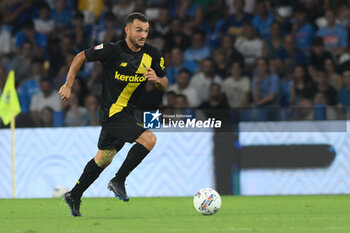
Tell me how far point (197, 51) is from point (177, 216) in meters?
7.01

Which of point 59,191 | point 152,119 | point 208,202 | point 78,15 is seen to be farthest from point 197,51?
point 208,202

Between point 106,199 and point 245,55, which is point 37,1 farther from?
point 106,199

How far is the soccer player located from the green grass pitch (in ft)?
1.57

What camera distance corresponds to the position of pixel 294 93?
542 inches

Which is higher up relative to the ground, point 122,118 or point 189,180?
point 122,118

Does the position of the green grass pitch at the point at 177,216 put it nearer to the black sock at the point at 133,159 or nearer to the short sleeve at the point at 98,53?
the black sock at the point at 133,159

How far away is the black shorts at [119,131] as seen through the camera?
8234 mm

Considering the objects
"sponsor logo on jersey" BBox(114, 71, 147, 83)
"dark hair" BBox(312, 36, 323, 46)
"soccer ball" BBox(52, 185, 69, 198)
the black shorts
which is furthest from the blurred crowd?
"sponsor logo on jersey" BBox(114, 71, 147, 83)

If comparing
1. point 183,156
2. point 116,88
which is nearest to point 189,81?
point 183,156

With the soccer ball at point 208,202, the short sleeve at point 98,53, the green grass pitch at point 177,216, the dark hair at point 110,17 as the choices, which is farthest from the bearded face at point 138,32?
the dark hair at point 110,17

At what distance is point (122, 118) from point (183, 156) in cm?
388

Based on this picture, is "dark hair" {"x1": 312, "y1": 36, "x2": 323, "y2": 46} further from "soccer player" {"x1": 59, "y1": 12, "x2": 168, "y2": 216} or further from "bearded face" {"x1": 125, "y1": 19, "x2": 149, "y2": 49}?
"bearded face" {"x1": 125, "y1": 19, "x2": 149, "y2": 49}

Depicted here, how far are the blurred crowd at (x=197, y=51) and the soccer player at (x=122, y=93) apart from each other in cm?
383

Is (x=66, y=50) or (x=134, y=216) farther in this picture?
(x=66, y=50)
